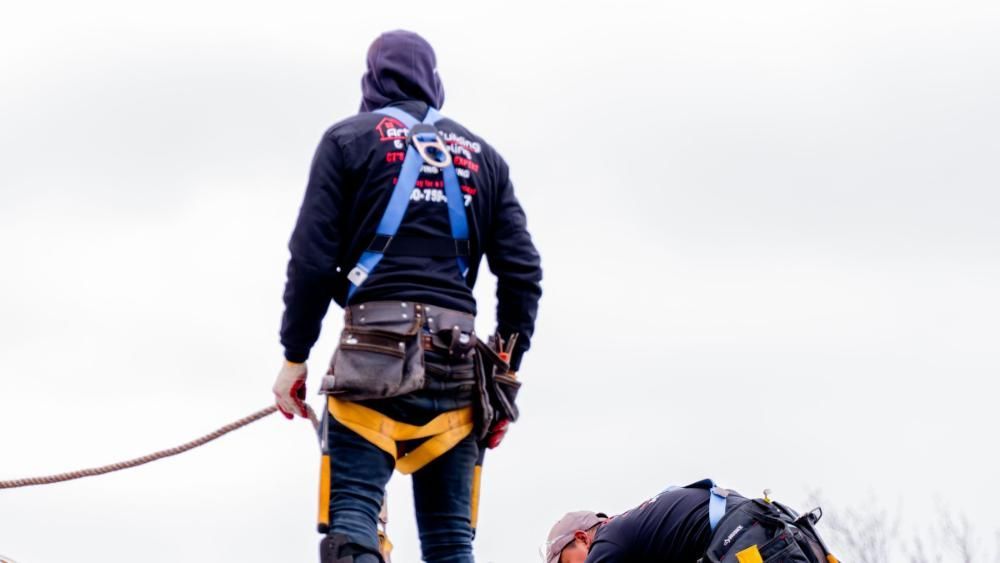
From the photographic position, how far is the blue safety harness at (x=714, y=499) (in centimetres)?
663

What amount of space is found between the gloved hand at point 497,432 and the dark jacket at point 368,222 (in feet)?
1.53

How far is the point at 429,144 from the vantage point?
521 centimetres

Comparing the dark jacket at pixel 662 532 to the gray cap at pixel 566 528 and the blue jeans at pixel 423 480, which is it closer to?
the gray cap at pixel 566 528

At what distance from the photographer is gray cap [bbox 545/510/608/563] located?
7918 mm

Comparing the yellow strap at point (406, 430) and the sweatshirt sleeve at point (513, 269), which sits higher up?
the sweatshirt sleeve at point (513, 269)

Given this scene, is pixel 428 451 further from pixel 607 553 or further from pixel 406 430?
pixel 607 553

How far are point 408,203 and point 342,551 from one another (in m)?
1.27

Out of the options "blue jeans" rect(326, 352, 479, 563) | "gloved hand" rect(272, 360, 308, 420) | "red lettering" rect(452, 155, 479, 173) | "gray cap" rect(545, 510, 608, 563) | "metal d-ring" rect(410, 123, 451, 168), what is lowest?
"gray cap" rect(545, 510, 608, 563)

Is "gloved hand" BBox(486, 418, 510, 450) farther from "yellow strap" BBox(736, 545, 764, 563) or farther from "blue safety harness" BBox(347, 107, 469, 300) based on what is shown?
"yellow strap" BBox(736, 545, 764, 563)

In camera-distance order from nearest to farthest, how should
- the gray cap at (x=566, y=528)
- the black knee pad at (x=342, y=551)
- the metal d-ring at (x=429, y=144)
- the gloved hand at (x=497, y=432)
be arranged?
1. the black knee pad at (x=342, y=551)
2. the metal d-ring at (x=429, y=144)
3. the gloved hand at (x=497, y=432)
4. the gray cap at (x=566, y=528)

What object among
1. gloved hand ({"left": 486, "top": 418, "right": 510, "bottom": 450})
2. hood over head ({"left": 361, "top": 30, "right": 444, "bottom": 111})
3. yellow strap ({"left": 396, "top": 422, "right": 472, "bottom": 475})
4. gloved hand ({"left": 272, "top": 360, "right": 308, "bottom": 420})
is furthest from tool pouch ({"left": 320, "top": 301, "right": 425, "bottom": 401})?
hood over head ({"left": 361, "top": 30, "right": 444, "bottom": 111})

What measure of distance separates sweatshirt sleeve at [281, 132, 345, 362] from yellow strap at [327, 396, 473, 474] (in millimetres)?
264

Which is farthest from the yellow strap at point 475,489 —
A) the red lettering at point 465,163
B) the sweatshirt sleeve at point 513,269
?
the red lettering at point 465,163

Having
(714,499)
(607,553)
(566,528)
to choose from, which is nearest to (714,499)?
(714,499)
